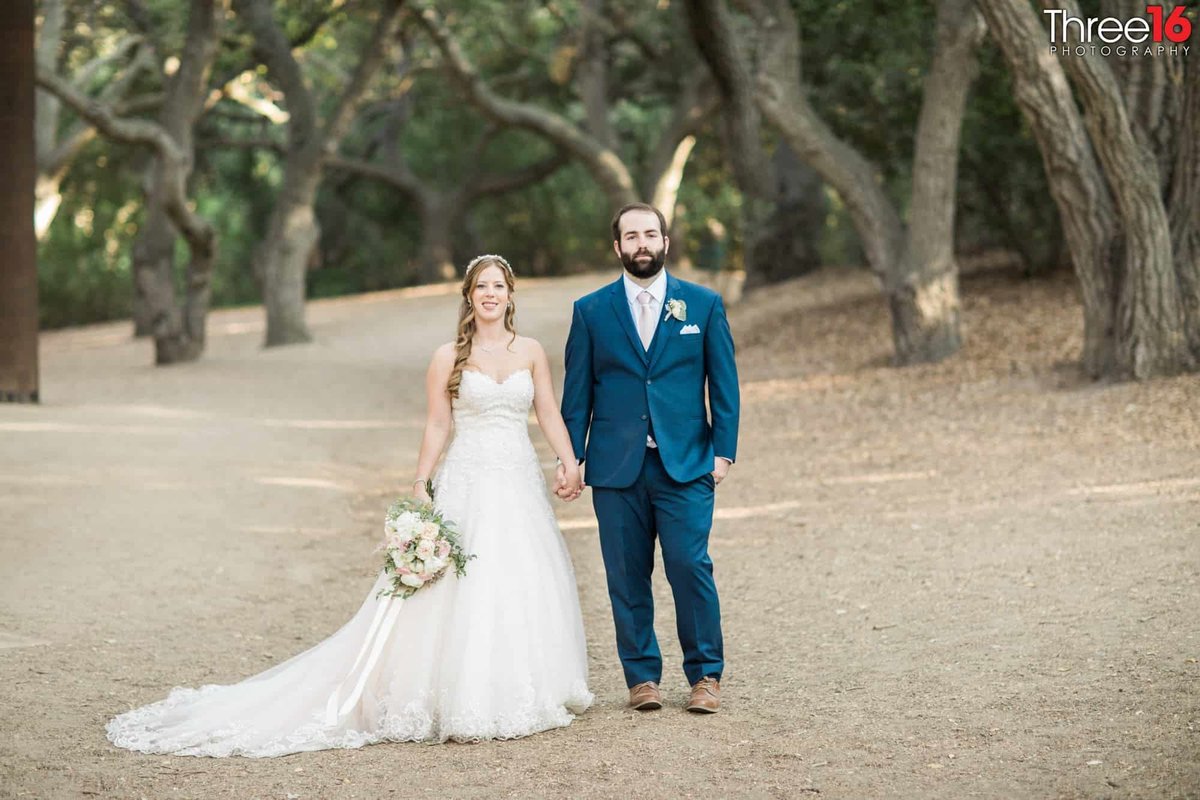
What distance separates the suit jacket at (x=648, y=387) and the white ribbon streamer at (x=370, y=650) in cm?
93

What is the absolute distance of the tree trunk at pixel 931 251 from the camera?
49.2 feet

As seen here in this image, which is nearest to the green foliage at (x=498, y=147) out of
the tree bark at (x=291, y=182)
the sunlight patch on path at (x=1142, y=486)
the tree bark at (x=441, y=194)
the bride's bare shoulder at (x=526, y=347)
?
the tree bark at (x=441, y=194)

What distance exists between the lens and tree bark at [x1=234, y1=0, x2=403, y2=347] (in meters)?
21.8

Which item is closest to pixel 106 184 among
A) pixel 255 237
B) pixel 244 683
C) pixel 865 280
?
pixel 255 237

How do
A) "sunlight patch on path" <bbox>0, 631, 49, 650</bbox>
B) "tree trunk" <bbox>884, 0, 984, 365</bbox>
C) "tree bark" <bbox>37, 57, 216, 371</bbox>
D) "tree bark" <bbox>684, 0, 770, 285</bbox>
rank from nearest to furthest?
"sunlight patch on path" <bbox>0, 631, 49, 650</bbox>
"tree trunk" <bbox>884, 0, 984, 365</bbox>
"tree bark" <bbox>37, 57, 216, 371</bbox>
"tree bark" <bbox>684, 0, 770, 285</bbox>

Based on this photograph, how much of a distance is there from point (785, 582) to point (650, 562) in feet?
8.62

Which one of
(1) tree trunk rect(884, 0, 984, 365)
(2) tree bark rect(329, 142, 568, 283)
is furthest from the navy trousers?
(2) tree bark rect(329, 142, 568, 283)

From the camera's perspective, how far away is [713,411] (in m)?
5.64

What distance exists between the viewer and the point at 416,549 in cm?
541

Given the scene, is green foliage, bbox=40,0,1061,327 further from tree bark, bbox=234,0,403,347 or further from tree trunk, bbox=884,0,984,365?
tree trunk, bbox=884,0,984,365

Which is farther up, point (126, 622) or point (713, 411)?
point (713, 411)

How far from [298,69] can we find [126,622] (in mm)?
16430

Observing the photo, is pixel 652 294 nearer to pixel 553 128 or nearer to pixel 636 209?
pixel 636 209

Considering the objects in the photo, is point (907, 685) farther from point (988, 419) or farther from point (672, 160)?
point (672, 160)
